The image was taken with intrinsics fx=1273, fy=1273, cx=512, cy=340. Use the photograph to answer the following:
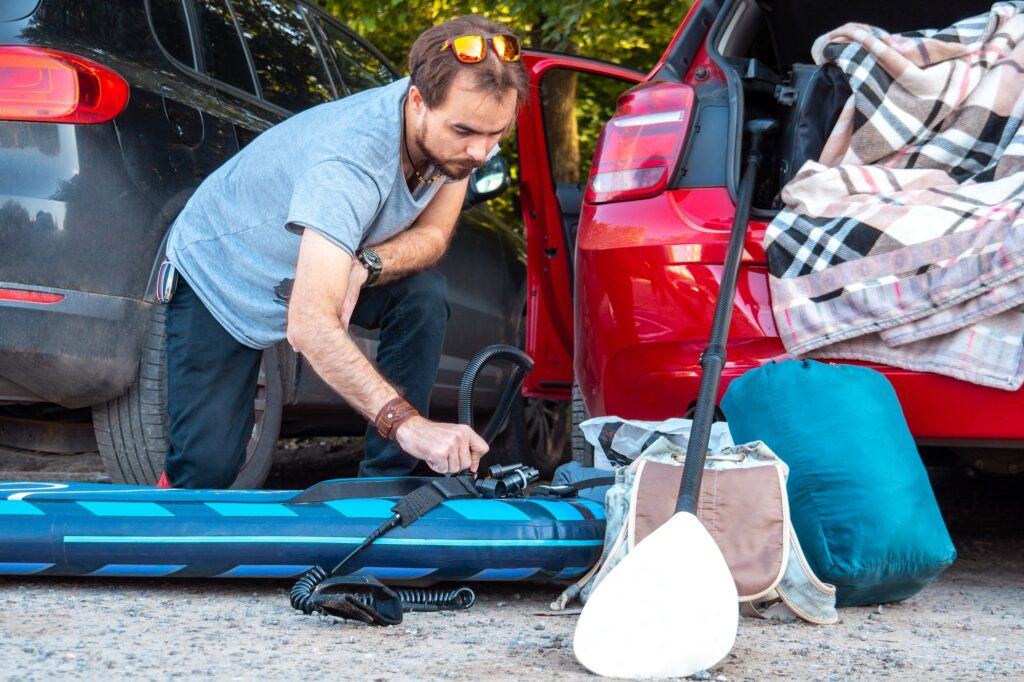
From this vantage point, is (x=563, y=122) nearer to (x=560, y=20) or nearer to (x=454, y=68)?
(x=560, y=20)

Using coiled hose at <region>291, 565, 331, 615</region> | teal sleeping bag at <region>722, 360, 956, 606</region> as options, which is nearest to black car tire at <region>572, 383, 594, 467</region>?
teal sleeping bag at <region>722, 360, 956, 606</region>

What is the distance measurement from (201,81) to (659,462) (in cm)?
195

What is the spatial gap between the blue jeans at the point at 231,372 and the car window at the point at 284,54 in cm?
113

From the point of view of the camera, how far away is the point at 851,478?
269cm

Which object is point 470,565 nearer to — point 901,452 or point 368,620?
point 368,620

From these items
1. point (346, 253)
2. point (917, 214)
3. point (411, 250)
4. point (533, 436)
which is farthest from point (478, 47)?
point (533, 436)

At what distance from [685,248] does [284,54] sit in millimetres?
2053

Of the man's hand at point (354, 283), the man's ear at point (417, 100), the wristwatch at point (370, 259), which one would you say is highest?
the man's ear at point (417, 100)

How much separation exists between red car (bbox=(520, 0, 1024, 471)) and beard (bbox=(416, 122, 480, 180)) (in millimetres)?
391

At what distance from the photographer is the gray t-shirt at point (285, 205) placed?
2803 millimetres

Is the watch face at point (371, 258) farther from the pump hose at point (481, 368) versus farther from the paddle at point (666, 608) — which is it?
the paddle at point (666, 608)

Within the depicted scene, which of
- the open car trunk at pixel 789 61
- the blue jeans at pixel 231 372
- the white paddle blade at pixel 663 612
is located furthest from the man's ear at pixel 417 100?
the white paddle blade at pixel 663 612

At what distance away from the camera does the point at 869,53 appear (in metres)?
3.10

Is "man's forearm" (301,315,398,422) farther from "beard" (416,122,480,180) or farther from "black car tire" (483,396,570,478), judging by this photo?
"black car tire" (483,396,570,478)
